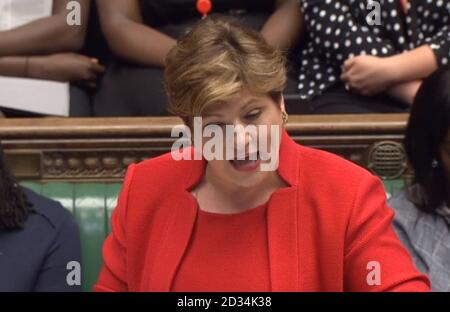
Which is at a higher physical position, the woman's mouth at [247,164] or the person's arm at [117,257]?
the woman's mouth at [247,164]

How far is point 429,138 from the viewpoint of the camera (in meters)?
1.22

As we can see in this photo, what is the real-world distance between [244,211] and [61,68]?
2.07 ft

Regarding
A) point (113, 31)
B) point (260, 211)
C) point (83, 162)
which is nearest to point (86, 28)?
point (113, 31)

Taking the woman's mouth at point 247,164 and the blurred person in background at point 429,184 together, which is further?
the blurred person in background at point 429,184

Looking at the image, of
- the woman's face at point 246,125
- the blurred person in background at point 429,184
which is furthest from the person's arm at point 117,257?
the blurred person in background at point 429,184

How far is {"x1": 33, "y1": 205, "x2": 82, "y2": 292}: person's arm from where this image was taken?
1.22 metres

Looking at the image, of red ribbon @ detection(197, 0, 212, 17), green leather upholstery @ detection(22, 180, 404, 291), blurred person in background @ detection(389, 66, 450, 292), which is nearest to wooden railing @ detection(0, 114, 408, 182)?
green leather upholstery @ detection(22, 180, 404, 291)

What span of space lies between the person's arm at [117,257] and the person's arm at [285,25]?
0.53 metres

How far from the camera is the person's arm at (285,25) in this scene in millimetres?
1513

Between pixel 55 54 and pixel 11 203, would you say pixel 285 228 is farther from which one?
pixel 55 54

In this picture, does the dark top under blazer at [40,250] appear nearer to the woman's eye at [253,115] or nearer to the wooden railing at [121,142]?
the wooden railing at [121,142]

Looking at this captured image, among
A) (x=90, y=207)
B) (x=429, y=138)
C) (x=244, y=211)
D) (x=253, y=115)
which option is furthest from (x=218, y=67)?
(x=90, y=207)
